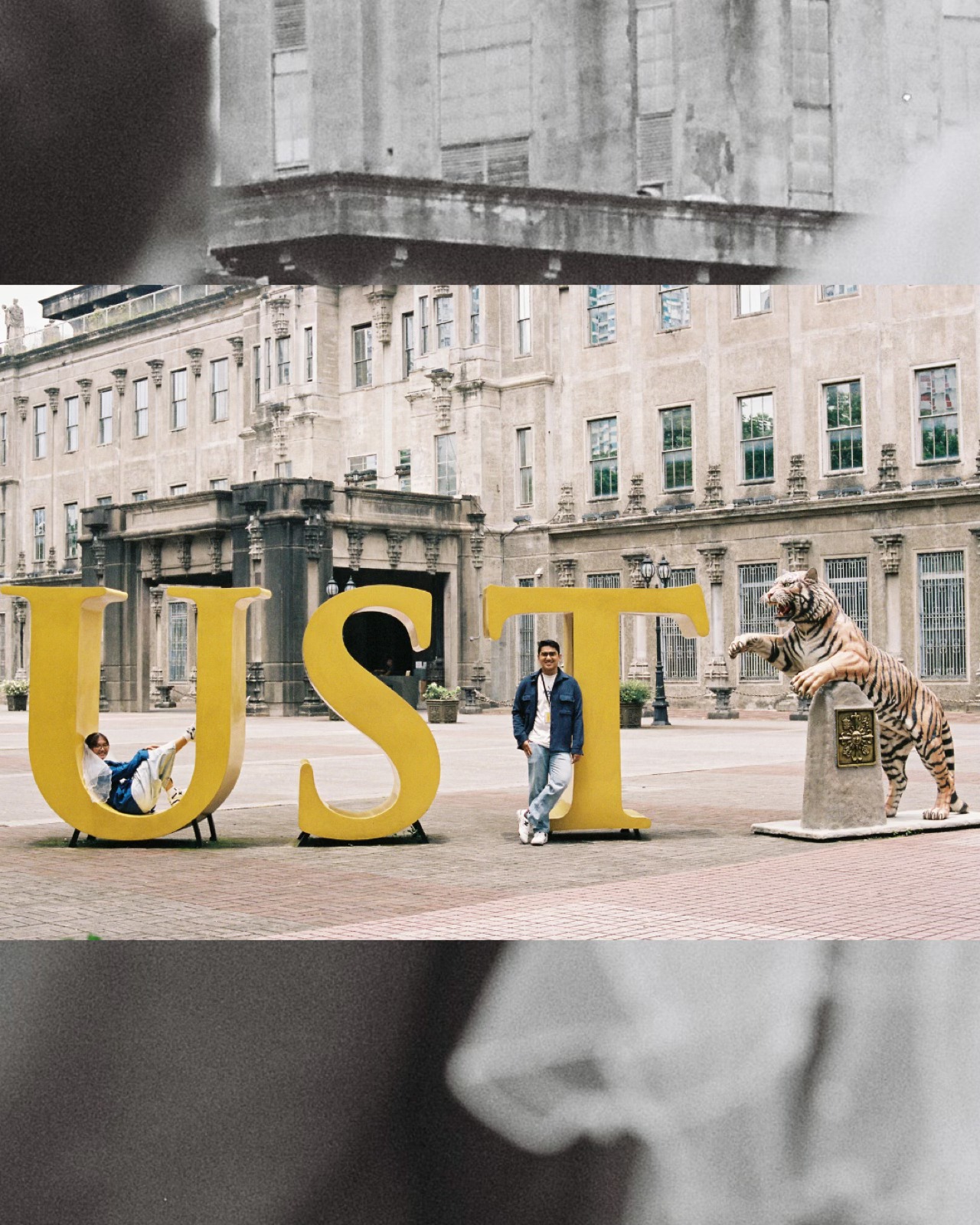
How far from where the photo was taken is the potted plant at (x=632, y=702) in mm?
29781

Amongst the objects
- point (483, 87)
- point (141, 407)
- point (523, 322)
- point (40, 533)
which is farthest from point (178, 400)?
point (483, 87)

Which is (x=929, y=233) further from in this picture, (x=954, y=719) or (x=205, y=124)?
(x=954, y=719)

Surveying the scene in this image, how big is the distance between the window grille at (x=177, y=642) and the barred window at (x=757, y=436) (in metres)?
19.5

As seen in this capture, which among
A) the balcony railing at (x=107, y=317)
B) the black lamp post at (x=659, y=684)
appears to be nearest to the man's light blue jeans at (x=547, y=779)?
the black lamp post at (x=659, y=684)

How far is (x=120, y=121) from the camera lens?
5.96 meters

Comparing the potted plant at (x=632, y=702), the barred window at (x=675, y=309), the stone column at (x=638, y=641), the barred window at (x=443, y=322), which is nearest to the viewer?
the potted plant at (x=632, y=702)

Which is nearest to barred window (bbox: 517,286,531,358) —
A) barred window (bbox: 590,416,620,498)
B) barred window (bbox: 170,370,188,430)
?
barred window (bbox: 590,416,620,498)

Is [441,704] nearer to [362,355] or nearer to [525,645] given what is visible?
[525,645]

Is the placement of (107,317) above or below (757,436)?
above

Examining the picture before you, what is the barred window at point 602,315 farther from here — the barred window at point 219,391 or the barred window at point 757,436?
the barred window at point 219,391

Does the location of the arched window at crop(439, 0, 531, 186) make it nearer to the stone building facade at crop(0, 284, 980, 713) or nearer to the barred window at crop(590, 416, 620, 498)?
the stone building facade at crop(0, 284, 980, 713)

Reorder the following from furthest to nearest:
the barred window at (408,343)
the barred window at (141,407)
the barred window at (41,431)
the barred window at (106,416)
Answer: the barred window at (41,431)
the barred window at (106,416)
the barred window at (141,407)
the barred window at (408,343)

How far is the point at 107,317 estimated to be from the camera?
177 ft

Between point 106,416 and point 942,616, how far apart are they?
110 ft
